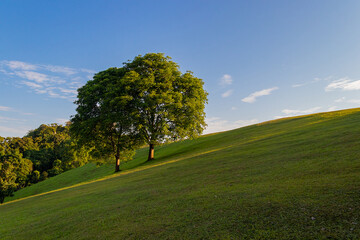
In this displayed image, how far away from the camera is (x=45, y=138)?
311ft

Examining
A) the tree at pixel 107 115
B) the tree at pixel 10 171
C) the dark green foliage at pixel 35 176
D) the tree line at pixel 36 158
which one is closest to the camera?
the tree at pixel 107 115

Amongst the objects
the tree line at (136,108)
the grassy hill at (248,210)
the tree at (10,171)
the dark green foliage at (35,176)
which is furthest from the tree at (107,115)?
the dark green foliage at (35,176)

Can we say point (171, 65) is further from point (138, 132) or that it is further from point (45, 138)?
point (45, 138)

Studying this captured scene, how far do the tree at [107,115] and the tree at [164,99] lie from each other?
1613 millimetres

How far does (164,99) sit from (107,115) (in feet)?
29.0

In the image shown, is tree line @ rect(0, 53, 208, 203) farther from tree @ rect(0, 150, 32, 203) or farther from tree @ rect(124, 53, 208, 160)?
tree @ rect(0, 150, 32, 203)

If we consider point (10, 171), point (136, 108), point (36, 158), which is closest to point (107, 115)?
point (136, 108)

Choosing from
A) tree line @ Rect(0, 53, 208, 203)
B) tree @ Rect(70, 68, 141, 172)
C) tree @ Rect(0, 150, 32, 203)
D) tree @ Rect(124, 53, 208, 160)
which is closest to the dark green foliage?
tree @ Rect(0, 150, 32, 203)

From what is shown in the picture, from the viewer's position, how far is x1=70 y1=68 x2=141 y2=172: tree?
2997cm

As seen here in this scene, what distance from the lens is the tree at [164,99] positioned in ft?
101

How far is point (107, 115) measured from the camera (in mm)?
30062

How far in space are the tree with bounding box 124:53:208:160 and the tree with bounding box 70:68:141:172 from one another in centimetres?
161

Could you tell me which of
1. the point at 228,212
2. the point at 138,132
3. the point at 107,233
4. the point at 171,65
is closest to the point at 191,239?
the point at 228,212

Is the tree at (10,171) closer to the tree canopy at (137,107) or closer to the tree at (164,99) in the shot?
the tree canopy at (137,107)
